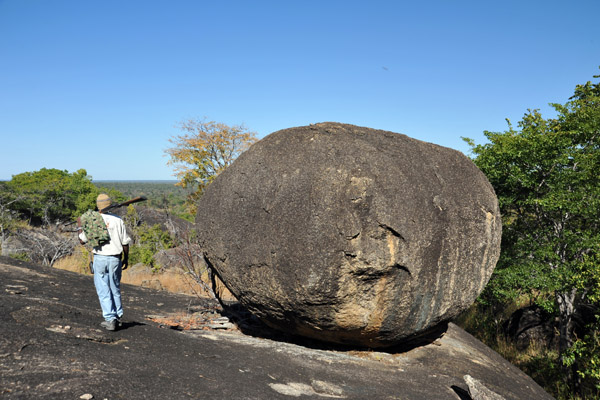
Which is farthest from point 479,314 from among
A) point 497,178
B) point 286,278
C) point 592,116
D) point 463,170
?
point 286,278

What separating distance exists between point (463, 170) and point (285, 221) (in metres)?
2.98

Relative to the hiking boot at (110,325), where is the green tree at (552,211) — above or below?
above

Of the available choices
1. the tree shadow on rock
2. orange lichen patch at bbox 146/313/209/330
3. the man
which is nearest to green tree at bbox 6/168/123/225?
orange lichen patch at bbox 146/313/209/330

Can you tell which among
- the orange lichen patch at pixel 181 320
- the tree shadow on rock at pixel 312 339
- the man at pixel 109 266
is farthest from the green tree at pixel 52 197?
the man at pixel 109 266

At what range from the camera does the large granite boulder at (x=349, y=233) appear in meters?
5.15

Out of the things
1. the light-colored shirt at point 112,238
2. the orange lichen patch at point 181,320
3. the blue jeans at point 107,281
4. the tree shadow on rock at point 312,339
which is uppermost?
the light-colored shirt at point 112,238

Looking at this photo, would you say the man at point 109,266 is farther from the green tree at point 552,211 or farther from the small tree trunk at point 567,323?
the small tree trunk at point 567,323

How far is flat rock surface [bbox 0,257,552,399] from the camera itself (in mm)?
3686

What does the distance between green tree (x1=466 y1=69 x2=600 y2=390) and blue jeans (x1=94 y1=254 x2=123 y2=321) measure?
6987 mm

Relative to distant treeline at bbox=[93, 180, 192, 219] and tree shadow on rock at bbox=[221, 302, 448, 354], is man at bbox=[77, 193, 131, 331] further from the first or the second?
distant treeline at bbox=[93, 180, 192, 219]

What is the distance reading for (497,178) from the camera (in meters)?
9.45

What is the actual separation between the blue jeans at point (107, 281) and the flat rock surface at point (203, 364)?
Answer: 10.3 inches

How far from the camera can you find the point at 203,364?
4.70 metres

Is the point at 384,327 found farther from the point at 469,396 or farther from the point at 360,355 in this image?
the point at 469,396
